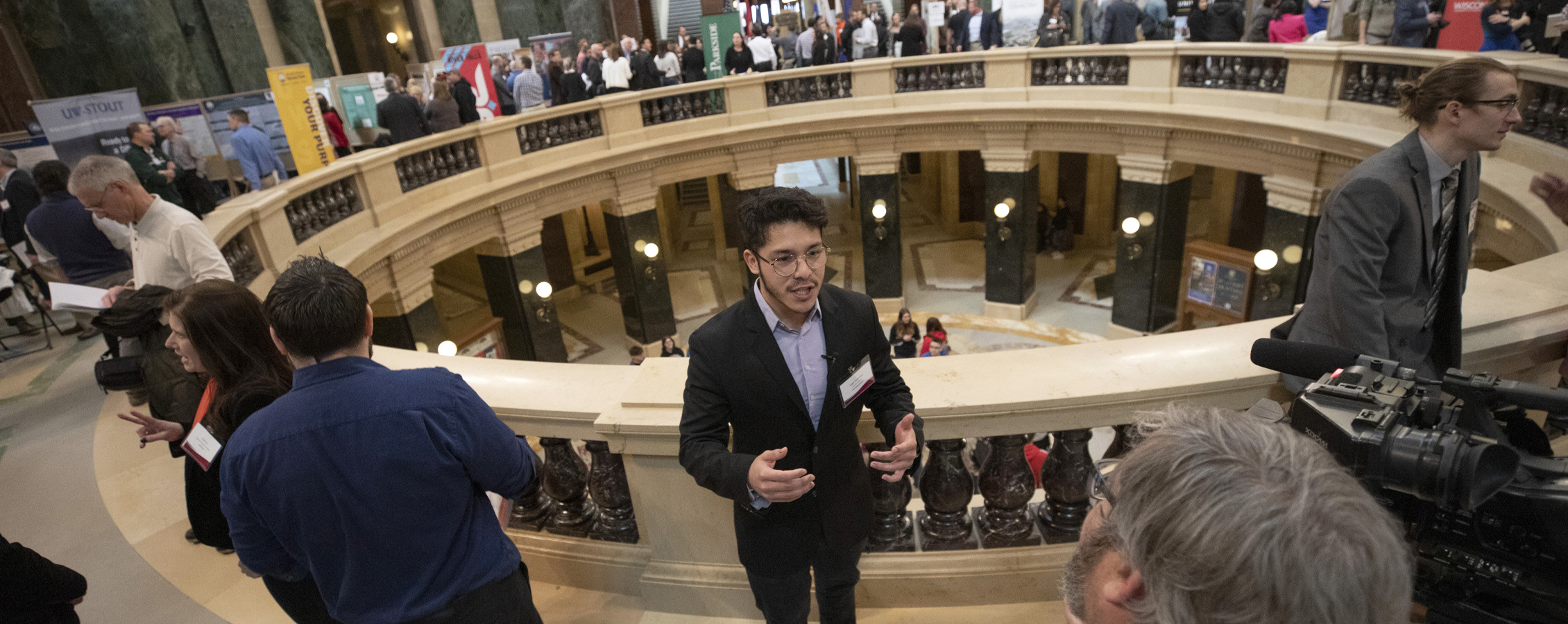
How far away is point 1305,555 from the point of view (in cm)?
77

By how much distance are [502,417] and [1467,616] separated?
2.40 meters

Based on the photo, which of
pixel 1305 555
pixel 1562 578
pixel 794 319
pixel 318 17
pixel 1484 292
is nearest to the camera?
pixel 1305 555

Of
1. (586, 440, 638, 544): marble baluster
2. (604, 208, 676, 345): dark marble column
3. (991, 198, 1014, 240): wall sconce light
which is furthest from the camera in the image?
(991, 198, 1014, 240): wall sconce light

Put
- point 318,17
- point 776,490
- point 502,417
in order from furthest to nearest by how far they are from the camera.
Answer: point 318,17 < point 502,417 < point 776,490

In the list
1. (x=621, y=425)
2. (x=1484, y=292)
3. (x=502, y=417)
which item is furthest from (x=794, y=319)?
(x=1484, y=292)

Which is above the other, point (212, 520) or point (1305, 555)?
point (1305, 555)

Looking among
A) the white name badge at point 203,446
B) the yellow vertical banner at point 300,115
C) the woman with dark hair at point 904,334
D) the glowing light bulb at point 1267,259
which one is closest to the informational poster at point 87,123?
the yellow vertical banner at point 300,115

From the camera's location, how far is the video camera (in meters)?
1.19

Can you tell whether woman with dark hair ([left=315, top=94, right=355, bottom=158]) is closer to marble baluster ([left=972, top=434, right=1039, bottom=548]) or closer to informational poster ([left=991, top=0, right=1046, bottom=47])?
informational poster ([left=991, top=0, right=1046, bottom=47])

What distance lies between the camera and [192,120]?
430 inches

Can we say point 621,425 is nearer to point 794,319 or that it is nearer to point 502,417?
point 502,417

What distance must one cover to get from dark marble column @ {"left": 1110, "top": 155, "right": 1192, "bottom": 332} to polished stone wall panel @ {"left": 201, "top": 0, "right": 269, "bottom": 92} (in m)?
14.7

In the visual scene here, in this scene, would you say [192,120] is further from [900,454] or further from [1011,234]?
[900,454]

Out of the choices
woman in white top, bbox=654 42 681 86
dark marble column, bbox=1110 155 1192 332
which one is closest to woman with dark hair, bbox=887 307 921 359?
dark marble column, bbox=1110 155 1192 332
